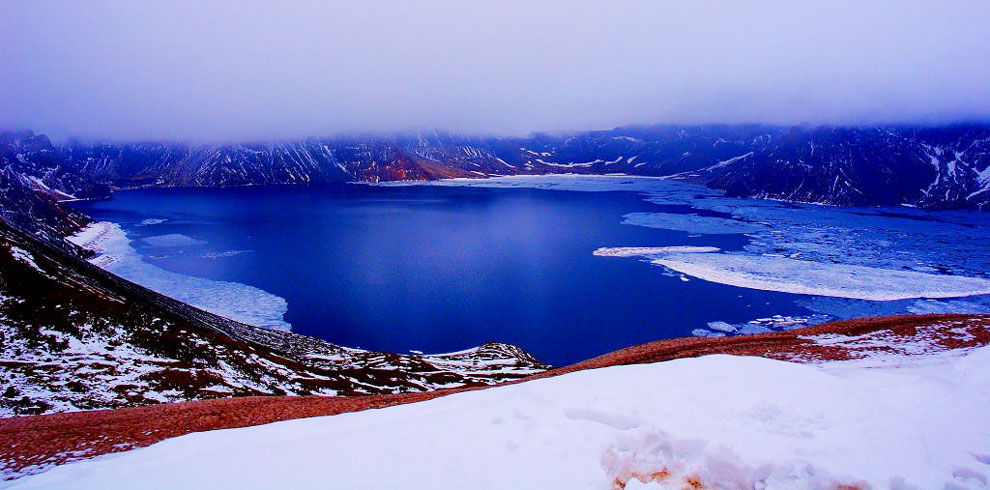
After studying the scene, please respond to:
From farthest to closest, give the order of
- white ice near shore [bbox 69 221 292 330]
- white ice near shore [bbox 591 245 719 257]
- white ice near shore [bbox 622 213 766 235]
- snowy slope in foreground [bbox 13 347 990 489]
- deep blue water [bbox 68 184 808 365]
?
white ice near shore [bbox 622 213 766 235] → white ice near shore [bbox 591 245 719 257] → white ice near shore [bbox 69 221 292 330] → deep blue water [bbox 68 184 808 365] → snowy slope in foreground [bbox 13 347 990 489]

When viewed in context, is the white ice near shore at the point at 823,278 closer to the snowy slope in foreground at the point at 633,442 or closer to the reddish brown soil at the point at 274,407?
→ the reddish brown soil at the point at 274,407

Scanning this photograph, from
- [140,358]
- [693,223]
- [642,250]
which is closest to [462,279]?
[642,250]

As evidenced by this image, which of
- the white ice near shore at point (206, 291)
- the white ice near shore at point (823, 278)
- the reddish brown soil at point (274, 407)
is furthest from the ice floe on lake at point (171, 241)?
the reddish brown soil at point (274, 407)

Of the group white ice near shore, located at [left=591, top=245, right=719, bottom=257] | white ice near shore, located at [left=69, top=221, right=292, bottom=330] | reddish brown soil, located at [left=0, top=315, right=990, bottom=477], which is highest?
reddish brown soil, located at [left=0, top=315, right=990, bottom=477]

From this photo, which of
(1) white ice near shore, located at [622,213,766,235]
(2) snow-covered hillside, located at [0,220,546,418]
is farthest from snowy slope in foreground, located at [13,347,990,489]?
(1) white ice near shore, located at [622,213,766,235]

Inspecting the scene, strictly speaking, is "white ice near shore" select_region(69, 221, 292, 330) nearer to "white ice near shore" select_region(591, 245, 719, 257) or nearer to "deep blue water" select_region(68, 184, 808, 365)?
"deep blue water" select_region(68, 184, 808, 365)

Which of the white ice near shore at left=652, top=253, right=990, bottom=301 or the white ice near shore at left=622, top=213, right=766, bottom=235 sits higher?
the white ice near shore at left=622, top=213, right=766, bottom=235

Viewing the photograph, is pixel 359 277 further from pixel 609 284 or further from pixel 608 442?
pixel 608 442

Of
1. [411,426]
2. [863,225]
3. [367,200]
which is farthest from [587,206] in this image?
[411,426]
